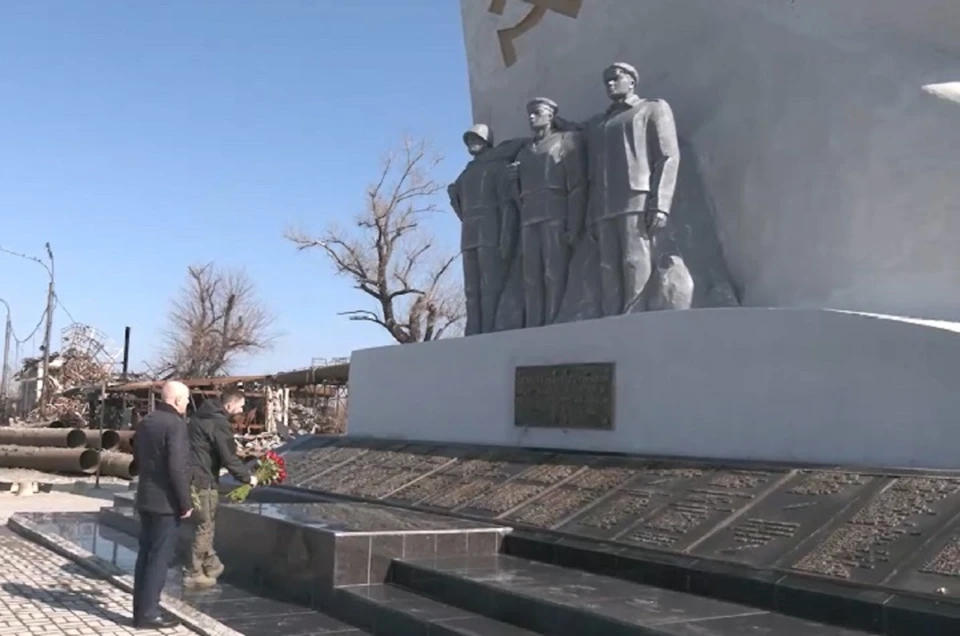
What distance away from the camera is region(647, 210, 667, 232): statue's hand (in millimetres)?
7352

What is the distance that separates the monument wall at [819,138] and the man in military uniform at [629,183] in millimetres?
329

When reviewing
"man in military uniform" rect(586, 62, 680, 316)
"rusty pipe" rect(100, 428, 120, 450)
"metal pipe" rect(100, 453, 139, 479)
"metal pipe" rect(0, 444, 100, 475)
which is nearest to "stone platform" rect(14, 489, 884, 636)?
"man in military uniform" rect(586, 62, 680, 316)

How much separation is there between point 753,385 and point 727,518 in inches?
45.7

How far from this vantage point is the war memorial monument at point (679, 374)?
4574mm

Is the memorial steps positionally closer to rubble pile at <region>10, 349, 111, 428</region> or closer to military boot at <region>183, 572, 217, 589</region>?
military boot at <region>183, 572, 217, 589</region>

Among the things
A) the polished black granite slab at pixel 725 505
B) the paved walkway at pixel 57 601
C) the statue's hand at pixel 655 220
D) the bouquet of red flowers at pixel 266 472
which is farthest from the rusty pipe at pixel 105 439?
A: the statue's hand at pixel 655 220

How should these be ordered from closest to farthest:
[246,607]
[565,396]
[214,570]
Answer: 1. [246,607]
2. [214,570]
3. [565,396]

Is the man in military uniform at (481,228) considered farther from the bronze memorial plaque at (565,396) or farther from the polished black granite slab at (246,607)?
the polished black granite slab at (246,607)

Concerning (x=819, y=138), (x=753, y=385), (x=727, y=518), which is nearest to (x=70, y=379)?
(x=819, y=138)

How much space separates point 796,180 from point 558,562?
122 inches

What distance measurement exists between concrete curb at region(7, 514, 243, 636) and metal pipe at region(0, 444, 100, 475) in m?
8.10

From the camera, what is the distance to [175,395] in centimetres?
517

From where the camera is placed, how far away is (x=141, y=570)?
4.94 meters

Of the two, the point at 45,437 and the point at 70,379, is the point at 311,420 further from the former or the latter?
the point at 45,437
